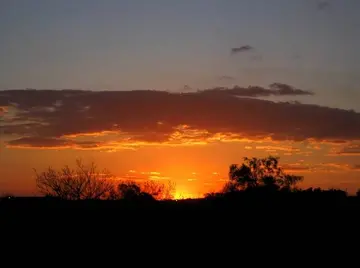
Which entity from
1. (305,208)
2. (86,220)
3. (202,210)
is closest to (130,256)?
(86,220)

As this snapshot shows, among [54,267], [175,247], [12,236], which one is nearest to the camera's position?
[54,267]

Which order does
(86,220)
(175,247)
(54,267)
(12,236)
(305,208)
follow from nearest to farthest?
(54,267)
(175,247)
(12,236)
(86,220)
(305,208)

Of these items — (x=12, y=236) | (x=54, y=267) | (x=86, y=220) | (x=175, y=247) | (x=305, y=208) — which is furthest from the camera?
(x=305, y=208)

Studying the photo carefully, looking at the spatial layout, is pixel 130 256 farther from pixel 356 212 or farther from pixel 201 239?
pixel 356 212

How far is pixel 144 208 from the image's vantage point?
26281 millimetres

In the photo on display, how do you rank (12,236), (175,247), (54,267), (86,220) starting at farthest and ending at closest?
(86,220) < (12,236) < (175,247) < (54,267)

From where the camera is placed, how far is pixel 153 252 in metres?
20.6

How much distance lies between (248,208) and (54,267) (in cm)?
958

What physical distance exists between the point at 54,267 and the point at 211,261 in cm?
533

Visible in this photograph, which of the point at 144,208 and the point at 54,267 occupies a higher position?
the point at 144,208

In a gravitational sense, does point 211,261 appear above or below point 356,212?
below

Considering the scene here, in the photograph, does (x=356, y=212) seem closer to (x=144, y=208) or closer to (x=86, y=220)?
(x=144, y=208)

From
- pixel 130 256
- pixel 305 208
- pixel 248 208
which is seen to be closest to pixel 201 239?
pixel 130 256

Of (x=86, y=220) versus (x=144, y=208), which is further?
(x=144, y=208)
